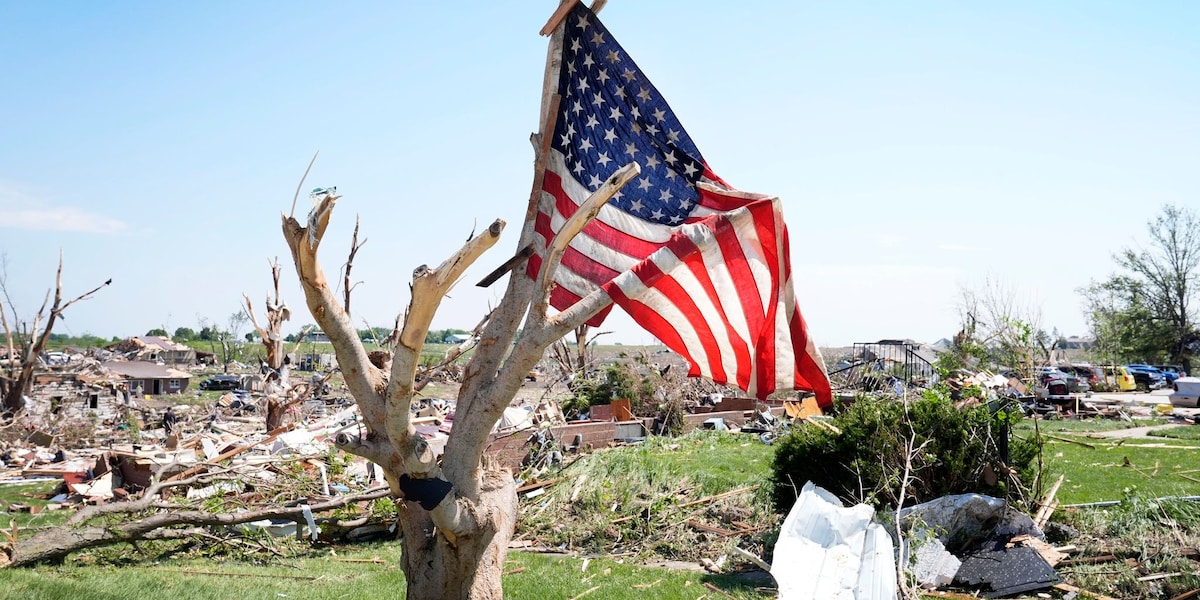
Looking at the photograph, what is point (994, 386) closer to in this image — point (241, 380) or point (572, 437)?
point (572, 437)

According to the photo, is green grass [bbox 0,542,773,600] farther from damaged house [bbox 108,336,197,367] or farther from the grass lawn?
damaged house [bbox 108,336,197,367]

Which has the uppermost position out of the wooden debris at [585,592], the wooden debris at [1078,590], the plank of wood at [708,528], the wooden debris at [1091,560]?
the wooden debris at [1091,560]

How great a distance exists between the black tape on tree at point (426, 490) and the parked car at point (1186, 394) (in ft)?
96.3

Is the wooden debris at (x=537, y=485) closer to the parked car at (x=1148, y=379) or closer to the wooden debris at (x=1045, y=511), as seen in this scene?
the wooden debris at (x=1045, y=511)

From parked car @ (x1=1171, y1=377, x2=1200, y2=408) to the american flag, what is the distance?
26910 mm

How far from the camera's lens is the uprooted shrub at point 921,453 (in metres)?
9.29

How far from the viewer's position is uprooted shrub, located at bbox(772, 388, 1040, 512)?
30.5 ft

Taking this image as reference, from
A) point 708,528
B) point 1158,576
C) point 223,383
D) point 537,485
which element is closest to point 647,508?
point 708,528

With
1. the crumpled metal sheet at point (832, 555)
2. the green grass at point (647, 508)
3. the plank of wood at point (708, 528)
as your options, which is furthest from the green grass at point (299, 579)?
the plank of wood at point (708, 528)

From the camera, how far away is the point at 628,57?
238 inches

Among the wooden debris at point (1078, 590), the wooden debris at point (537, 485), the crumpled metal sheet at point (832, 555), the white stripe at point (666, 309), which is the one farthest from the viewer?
the wooden debris at point (537, 485)

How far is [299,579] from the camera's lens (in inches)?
353

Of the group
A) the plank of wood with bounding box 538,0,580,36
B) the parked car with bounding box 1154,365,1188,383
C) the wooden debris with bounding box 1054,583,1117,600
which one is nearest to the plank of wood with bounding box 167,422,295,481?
the plank of wood with bounding box 538,0,580,36

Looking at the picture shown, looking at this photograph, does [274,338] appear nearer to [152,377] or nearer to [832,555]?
[832,555]
